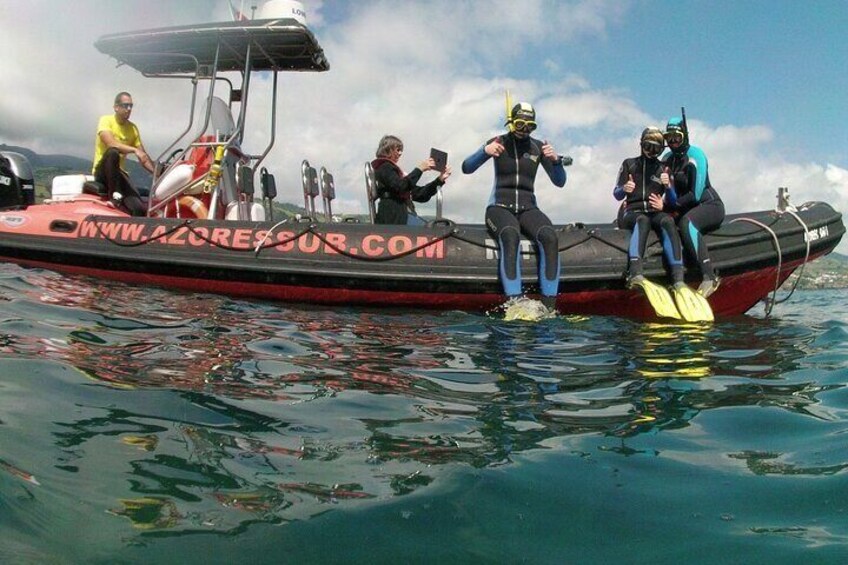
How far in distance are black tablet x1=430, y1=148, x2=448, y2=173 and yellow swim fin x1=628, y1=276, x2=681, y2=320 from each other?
2039mm

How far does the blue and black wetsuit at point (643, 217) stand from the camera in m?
5.54

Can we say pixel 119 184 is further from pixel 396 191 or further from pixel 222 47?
pixel 396 191

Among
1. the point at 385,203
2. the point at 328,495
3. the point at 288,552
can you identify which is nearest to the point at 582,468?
the point at 328,495

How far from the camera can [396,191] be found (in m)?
6.29

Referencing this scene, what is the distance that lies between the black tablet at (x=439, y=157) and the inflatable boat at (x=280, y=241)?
526 mm

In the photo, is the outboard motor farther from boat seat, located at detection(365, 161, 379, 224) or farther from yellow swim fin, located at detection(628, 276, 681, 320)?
yellow swim fin, located at detection(628, 276, 681, 320)

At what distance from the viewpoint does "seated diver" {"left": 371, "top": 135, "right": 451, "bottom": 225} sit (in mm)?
6129

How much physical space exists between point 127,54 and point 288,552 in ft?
24.9

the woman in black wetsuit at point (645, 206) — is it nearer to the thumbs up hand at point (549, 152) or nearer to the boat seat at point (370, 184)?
the thumbs up hand at point (549, 152)

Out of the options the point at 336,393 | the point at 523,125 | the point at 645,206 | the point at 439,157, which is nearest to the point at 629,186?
the point at 645,206

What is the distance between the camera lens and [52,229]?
6.68 metres

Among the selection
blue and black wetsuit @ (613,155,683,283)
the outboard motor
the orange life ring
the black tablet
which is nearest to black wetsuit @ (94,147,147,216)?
the orange life ring

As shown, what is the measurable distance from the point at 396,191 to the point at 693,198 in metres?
2.82

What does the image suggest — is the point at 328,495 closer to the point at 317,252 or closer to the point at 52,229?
the point at 317,252
